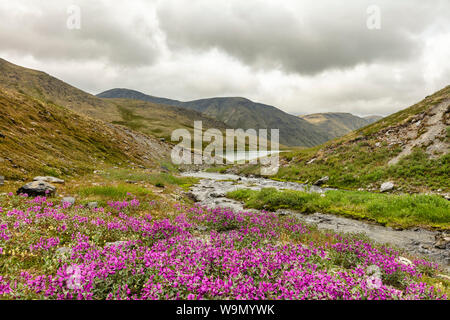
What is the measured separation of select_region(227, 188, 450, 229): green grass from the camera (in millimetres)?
10844

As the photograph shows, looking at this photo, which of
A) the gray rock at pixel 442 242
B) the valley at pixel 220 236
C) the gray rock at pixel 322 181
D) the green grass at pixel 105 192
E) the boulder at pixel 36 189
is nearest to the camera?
the valley at pixel 220 236

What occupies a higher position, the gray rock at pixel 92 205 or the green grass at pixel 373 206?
the gray rock at pixel 92 205

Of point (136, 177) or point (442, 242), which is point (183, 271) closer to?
point (442, 242)

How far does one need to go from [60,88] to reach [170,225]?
244170mm

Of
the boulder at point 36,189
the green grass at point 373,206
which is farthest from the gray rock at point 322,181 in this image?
the boulder at point 36,189

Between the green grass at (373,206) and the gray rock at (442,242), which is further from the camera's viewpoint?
the green grass at (373,206)

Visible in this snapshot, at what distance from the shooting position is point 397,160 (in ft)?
79.8

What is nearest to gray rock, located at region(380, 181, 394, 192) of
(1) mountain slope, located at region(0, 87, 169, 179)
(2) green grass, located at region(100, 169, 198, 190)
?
(2) green grass, located at region(100, 169, 198, 190)

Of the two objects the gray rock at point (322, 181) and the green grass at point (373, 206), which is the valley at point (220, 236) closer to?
the green grass at point (373, 206)

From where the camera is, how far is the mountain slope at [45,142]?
13672 mm

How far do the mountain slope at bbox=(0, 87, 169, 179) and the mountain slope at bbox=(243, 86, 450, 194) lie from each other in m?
28.9

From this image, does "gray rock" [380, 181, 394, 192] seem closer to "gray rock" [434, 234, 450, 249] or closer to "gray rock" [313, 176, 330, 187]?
"gray rock" [313, 176, 330, 187]

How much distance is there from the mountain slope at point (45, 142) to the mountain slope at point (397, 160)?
2893 cm
